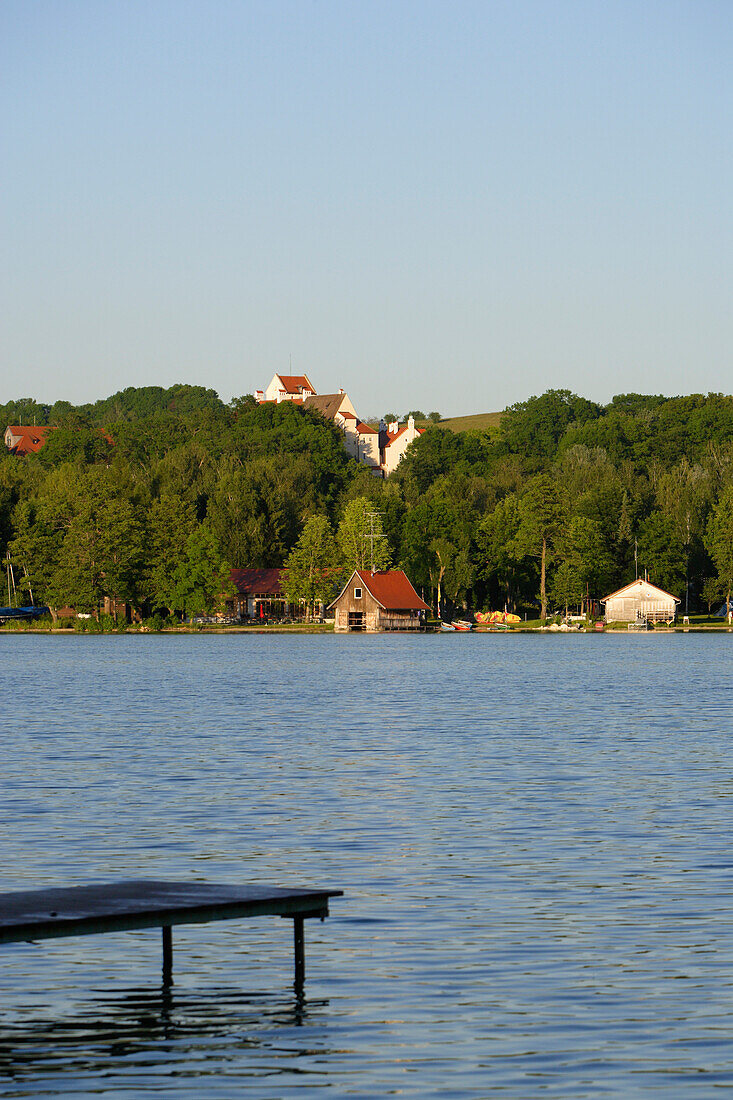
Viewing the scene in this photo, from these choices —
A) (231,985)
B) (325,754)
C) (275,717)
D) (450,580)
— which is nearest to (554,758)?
(325,754)

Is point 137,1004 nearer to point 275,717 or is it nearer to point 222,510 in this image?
point 275,717

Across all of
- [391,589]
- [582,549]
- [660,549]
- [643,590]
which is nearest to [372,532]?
[391,589]

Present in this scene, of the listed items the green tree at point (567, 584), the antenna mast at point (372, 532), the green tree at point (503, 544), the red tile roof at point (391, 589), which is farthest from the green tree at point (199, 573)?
the green tree at point (567, 584)

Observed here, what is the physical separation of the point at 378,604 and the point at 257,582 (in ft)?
54.6

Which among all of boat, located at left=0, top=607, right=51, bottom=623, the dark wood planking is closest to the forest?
boat, located at left=0, top=607, right=51, bottom=623

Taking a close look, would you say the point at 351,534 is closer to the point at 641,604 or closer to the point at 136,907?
the point at 641,604

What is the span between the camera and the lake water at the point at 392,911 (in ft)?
40.0

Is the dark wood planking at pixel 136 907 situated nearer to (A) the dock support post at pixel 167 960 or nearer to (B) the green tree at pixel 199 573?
(A) the dock support post at pixel 167 960

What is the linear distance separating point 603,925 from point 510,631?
459 ft

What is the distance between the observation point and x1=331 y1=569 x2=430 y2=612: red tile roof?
149000mm

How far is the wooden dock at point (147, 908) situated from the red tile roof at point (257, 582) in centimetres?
14516

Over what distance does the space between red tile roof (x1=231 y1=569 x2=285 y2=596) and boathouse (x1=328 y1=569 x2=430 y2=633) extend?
874cm

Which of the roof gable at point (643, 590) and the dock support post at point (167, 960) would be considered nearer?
the dock support post at point (167, 960)

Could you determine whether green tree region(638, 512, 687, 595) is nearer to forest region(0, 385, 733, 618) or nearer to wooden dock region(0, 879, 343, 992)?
forest region(0, 385, 733, 618)
